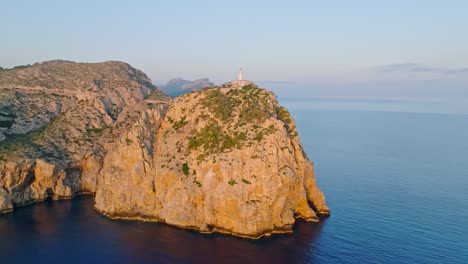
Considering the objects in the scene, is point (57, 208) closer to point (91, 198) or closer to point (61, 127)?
point (91, 198)

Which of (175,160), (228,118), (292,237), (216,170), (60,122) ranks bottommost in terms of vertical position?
(292,237)

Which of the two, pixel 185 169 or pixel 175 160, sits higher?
pixel 175 160

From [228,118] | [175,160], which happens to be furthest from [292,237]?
[228,118]

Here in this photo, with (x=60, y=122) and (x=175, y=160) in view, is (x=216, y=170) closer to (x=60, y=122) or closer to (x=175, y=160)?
(x=175, y=160)

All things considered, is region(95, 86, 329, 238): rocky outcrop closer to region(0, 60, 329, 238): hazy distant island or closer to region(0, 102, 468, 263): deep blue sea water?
region(0, 60, 329, 238): hazy distant island

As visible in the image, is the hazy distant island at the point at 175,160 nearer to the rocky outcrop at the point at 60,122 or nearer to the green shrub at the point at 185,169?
the rocky outcrop at the point at 60,122

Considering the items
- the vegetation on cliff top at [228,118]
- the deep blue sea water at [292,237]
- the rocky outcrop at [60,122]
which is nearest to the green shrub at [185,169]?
the vegetation on cliff top at [228,118]
